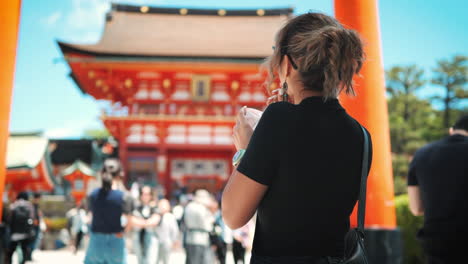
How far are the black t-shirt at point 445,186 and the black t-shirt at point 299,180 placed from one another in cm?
140

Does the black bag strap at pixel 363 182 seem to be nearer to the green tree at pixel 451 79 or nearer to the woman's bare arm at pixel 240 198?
the woman's bare arm at pixel 240 198

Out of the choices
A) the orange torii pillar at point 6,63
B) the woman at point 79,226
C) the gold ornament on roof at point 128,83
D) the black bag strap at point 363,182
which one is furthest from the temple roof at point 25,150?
the black bag strap at point 363,182

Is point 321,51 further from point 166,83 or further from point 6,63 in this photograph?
point 166,83

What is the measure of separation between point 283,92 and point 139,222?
4.05 m

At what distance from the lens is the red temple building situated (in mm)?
15578

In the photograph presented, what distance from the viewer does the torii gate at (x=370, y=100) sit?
10.5 feet

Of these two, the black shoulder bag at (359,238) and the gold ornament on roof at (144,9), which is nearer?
the black shoulder bag at (359,238)

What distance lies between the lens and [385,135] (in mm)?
3293

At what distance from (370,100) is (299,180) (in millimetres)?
2418

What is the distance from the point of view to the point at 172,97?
55.1 ft

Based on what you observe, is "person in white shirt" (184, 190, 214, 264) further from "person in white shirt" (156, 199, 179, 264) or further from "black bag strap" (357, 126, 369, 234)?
"black bag strap" (357, 126, 369, 234)

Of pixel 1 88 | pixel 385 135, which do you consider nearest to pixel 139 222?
pixel 1 88

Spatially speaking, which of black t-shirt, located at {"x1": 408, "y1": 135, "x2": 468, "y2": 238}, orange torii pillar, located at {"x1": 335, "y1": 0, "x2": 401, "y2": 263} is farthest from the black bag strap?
orange torii pillar, located at {"x1": 335, "y1": 0, "x2": 401, "y2": 263}

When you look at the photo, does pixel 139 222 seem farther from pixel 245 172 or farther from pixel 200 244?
pixel 245 172
